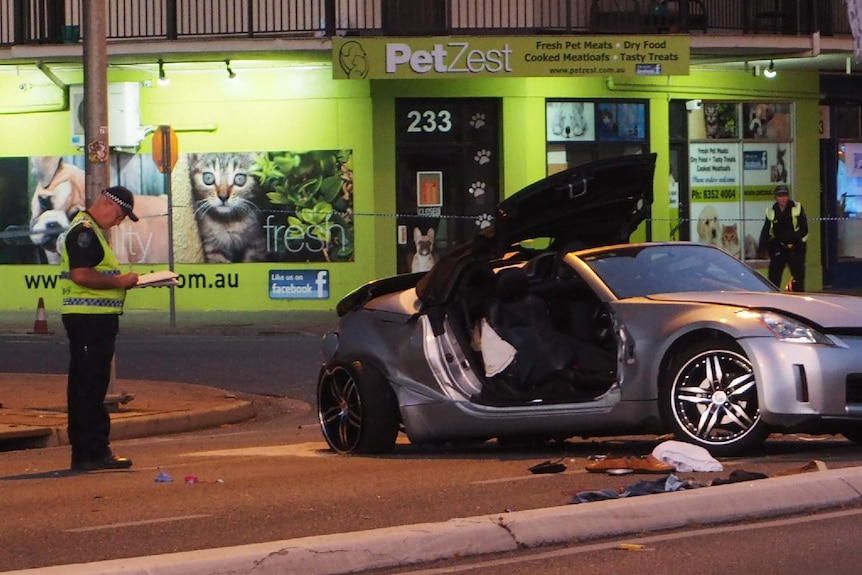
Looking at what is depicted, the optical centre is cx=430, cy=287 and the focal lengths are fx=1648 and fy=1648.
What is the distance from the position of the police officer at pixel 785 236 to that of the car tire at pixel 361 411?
44.3 feet

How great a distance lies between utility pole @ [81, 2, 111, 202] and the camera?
13414mm

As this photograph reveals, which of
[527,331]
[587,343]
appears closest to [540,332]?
[527,331]

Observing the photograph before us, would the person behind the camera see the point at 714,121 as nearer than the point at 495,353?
No

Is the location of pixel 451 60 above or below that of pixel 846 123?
above

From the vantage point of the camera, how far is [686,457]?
8578 mm

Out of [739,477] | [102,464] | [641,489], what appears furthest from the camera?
[102,464]

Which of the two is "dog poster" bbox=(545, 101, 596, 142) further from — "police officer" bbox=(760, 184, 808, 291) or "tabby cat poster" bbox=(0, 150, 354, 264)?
"police officer" bbox=(760, 184, 808, 291)

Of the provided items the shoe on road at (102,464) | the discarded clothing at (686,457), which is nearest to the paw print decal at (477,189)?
the shoe on road at (102,464)

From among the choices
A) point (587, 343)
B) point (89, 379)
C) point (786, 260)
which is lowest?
point (89, 379)

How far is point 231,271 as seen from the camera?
26.9 m

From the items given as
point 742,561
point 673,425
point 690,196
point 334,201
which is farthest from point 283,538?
point 690,196

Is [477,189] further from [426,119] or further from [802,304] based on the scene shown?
[802,304]

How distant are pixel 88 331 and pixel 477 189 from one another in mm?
17565

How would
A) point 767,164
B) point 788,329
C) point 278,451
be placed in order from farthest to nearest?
1. point 767,164
2. point 278,451
3. point 788,329
